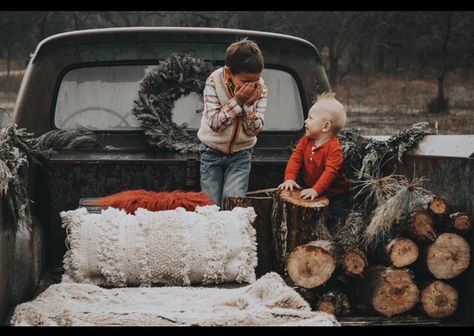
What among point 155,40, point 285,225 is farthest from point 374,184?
point 155,40

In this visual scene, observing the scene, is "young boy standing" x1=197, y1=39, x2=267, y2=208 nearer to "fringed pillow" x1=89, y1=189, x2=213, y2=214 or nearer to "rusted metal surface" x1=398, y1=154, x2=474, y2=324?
"fringed pillow" x1=89, y1=189, x2=213, y2=214

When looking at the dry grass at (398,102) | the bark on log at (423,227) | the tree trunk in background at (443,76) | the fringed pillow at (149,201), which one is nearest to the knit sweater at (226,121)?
the fringed pillow at (149,201)

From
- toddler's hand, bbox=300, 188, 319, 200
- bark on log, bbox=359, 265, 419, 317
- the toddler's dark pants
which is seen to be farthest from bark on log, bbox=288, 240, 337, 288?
the toddler's dark pants

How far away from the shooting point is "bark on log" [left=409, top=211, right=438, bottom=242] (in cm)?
383

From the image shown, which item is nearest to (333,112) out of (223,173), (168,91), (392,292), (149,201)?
(223,173)

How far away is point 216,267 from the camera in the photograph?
12.9 ft

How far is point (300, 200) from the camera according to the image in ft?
14.2

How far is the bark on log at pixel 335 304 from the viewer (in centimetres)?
377

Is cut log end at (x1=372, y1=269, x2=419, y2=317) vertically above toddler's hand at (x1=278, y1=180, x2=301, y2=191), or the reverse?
toddler's hand at (x1=278, y1=180, x2=301, y2=191)

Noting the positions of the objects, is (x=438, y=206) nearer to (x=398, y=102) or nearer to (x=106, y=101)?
(x=106, y=101)

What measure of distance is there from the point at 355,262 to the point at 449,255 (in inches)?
15.1

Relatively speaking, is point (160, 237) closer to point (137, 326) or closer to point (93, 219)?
point (93, 219)

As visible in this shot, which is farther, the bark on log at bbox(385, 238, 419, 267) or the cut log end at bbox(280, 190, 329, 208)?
the cut log end at bbox(280, 190, 329, 208)

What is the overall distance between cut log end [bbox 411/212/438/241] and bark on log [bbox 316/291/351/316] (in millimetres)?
404
